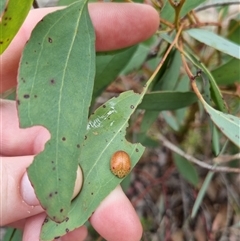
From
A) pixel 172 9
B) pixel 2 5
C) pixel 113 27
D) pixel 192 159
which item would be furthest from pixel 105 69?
pixel 2 5

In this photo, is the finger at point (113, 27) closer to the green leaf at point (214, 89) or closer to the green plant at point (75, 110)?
the green plant at point (75, 110)

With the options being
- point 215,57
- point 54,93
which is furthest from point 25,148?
point 215,57

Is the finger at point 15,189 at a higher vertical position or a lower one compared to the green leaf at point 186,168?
higher

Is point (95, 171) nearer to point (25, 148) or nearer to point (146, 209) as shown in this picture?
A: point (25, 148)

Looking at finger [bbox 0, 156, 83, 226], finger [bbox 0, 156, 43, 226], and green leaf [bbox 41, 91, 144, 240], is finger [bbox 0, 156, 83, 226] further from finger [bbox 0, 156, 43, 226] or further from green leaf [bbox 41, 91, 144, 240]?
green leaf [bbox 41, 91, 144, 240]

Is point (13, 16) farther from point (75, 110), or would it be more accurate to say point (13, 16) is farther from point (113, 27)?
point (113, 27)

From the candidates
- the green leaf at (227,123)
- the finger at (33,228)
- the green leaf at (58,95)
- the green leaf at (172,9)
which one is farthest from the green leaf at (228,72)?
the finger at (33,228)

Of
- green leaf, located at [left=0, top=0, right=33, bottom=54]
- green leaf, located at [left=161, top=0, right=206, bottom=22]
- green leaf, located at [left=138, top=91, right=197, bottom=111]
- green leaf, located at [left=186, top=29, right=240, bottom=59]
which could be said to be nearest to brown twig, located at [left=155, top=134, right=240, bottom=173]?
green leaf, located at [left=138, top=91, right=197, bottom=111]
